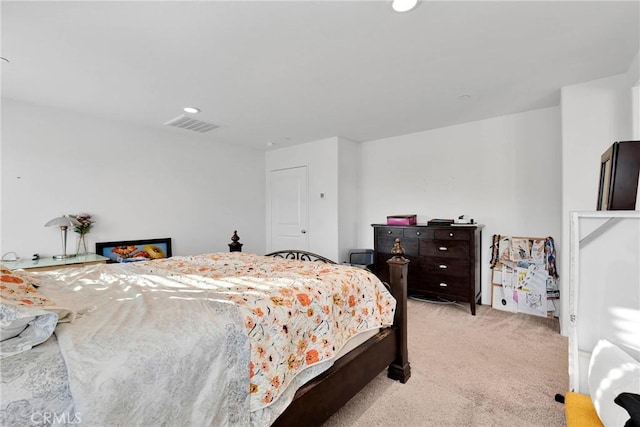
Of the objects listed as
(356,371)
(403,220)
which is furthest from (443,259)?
(356,371)

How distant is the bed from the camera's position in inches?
31.9

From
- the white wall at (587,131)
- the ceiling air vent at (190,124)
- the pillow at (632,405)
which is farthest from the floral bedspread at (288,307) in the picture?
the white wall at (587,131)

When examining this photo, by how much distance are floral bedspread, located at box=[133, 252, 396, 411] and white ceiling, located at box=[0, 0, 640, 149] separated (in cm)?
157

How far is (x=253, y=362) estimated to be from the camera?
118 cm

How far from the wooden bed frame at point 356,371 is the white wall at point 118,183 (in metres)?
3.34

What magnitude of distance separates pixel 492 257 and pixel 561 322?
3.26ft

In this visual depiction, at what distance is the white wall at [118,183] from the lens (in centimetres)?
304

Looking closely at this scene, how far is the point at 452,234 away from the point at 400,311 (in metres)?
1.80

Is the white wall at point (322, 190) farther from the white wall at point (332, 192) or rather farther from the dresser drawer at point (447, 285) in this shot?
the dresser drawer at point (447, 285)

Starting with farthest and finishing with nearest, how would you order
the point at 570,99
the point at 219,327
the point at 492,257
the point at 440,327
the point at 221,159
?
the point at 221,159, the point at 492,257, the point at 440,327, the point at 570,99, the point at 219,327

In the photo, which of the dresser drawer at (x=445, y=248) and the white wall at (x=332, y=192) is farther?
the white wall at (x=332, y=192)

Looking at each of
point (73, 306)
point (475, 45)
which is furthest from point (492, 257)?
point (73, 306)

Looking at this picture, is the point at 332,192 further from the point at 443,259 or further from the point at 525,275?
the point at 525,275

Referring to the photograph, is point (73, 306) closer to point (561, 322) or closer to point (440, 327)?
point (440, 327)
